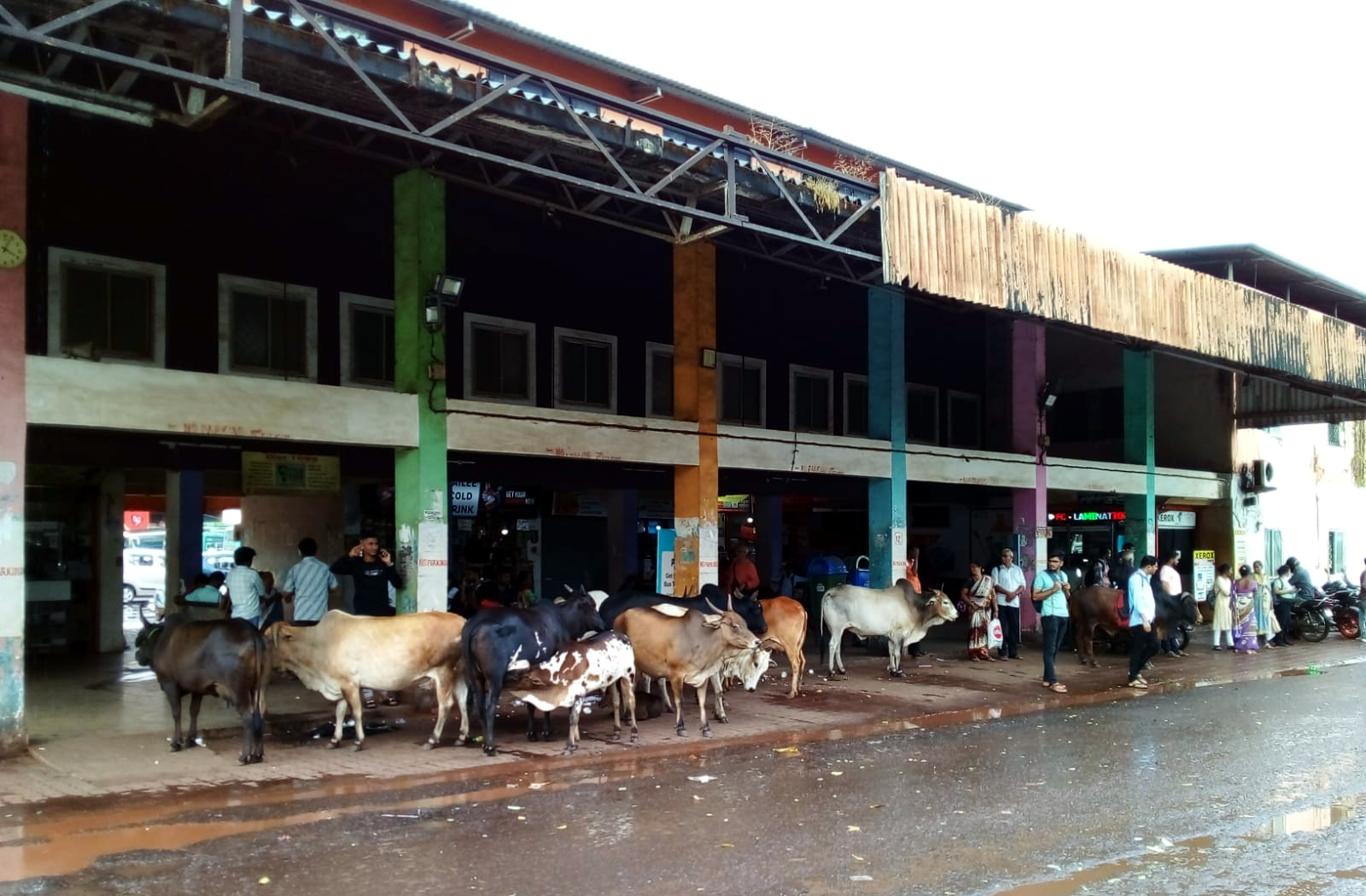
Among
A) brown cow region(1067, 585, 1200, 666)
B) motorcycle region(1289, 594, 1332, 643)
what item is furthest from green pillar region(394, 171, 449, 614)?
motorcycle region(1289, 594, 1332, 643)

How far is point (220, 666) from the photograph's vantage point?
9812 millimetres

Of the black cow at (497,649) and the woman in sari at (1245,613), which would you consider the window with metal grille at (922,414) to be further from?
the black cow at (497,649)

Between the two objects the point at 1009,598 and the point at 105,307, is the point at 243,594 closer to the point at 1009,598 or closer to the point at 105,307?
the point at 105,307

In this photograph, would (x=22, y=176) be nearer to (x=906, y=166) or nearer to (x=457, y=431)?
(x=457, y=431)

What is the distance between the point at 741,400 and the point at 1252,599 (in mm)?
10254

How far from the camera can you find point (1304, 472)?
29.4 meters

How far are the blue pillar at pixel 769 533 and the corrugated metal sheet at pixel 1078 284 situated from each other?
900 centimetres

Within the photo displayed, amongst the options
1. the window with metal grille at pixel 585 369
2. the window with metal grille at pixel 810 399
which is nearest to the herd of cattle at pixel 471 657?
the window with metal grille at pixel 585 369

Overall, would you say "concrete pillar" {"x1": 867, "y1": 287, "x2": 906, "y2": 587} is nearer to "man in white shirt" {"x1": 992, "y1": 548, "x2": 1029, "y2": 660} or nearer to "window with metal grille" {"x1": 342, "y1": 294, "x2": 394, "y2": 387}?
"man in white shirt" {"x1": 992, "y1": 548, "x2": 1029, "y2": 660}

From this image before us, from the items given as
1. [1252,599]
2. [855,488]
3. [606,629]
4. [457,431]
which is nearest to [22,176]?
[457,431]

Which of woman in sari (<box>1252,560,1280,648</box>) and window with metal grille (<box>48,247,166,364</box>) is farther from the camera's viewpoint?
woman in sari (<box>1252,560,1280,648</box>)

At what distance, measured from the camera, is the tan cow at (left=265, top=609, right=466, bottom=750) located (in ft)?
34.2

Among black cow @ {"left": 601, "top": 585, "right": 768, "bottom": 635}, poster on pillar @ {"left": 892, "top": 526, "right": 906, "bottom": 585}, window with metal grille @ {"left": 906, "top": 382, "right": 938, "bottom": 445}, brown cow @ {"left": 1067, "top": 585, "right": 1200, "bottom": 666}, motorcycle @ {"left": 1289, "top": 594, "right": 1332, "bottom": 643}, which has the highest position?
window with metal grille @ {"left": 906, "top": 382, "right": 938, "bottom": 445}

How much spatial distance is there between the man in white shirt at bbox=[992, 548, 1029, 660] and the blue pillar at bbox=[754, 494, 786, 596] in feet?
20.2
